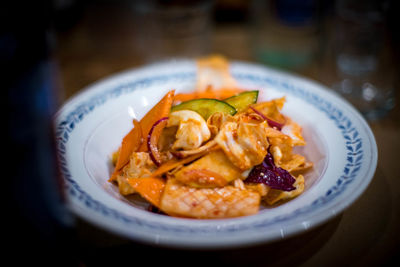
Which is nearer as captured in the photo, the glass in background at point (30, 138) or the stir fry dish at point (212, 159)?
the glass in background at point (30, 138)

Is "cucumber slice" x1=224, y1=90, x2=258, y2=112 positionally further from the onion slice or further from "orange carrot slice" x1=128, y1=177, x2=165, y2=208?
"orange carrot slice" x1=128, y1=177, x2=165, y2=208

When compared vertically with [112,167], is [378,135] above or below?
below

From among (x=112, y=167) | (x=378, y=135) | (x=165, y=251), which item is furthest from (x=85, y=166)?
(x=378, y=135)

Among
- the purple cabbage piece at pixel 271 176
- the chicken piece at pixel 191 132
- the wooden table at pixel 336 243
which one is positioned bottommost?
the wooden table at pixel 336 243

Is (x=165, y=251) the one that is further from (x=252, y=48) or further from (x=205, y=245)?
(x=252, y=48)

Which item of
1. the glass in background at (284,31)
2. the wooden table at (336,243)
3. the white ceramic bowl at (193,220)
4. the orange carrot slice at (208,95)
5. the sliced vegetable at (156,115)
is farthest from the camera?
the glass in background at (284,31)

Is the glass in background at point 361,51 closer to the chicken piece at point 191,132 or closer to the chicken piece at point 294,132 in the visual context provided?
the chicken piece at point 294,132

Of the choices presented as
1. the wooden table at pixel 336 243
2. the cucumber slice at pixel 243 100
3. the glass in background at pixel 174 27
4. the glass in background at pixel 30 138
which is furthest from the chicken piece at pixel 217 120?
the glass in background at pixel 174 27

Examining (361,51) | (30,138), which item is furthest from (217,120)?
(361,51)
